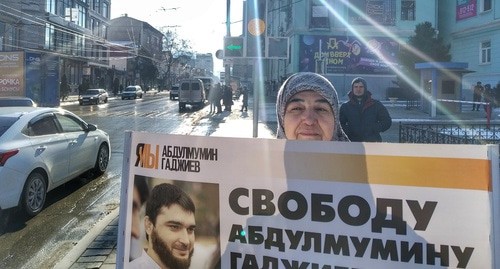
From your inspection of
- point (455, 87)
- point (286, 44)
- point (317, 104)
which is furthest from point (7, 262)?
point (455, 87)

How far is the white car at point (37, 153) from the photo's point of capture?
6200 millimetres

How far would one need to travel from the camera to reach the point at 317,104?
2.57m

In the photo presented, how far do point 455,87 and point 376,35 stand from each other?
701 inches

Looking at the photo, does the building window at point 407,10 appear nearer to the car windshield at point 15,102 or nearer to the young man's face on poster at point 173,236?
the car windshield at point 15,102

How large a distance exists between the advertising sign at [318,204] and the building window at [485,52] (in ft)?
125

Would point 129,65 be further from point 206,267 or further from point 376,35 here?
point 206,267

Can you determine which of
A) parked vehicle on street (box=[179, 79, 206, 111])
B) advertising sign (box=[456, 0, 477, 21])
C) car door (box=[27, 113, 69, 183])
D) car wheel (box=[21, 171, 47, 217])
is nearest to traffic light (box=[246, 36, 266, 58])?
car door (box=[27, 113, 69, 183])

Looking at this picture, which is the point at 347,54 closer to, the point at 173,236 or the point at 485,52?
the point at 485,52

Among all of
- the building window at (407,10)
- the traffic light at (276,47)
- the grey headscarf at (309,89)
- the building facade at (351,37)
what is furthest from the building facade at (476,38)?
the grey headscarf at (309,89)

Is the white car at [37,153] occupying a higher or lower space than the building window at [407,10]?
lower

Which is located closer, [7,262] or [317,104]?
[317,104]

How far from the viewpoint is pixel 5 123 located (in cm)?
679

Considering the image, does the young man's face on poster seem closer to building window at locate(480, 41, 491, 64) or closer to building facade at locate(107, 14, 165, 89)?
building window at locate(480, 41, 491, 64)

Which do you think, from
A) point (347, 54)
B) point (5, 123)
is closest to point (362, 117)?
point (5, 123)
